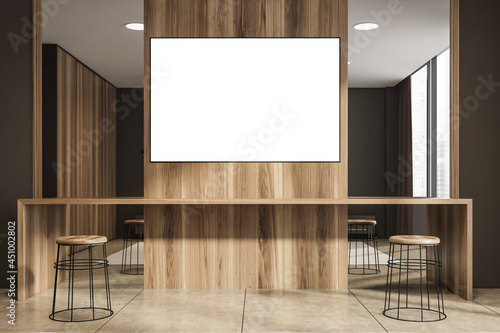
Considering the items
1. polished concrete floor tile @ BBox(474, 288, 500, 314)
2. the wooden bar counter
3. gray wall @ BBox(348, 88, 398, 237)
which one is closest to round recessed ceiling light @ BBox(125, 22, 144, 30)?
the wooden bar counter

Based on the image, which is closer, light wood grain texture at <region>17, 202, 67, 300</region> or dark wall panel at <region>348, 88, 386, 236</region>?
light wood grain texture at <region>17, 202, 67, 300</region>

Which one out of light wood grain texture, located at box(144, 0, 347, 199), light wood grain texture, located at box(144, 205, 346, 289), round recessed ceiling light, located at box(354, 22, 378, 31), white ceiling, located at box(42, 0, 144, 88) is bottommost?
light wood grain texture, located at box(144, 205, 346, 289)

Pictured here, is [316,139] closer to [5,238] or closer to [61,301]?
[61,301]

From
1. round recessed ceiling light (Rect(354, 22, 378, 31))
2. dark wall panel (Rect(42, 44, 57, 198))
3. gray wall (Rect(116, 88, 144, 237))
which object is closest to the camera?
round recessed ceiling light (Rect(354, 22, 378, 31))

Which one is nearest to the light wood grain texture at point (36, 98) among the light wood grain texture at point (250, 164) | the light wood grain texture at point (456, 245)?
the light wood grain texture at point (250, 164)

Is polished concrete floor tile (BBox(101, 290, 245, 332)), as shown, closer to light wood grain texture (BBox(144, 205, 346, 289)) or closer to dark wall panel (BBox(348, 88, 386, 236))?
light wood grain texture (BBox(144, 205, 346, 289))

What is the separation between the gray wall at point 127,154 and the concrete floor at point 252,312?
15.3 feet

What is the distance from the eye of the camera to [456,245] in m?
4.25

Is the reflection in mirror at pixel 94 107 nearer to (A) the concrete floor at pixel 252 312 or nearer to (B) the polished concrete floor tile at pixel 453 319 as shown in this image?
(A) the concrete floor at pixel 252 312

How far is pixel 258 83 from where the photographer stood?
436cm

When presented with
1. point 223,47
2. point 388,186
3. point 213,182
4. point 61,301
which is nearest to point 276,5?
point 223,47

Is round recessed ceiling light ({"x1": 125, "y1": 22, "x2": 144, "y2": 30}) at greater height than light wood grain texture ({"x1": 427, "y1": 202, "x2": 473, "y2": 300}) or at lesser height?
greater

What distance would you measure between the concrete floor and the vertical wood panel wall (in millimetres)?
178

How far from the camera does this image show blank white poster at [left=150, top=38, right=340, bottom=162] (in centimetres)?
435
